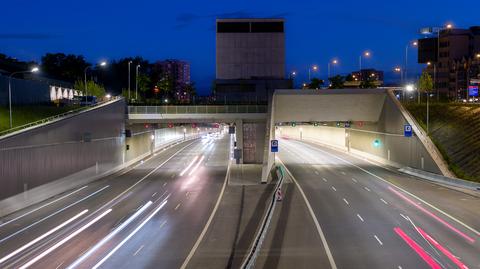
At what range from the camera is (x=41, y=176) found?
1599 inches

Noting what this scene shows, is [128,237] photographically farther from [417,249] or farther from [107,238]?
[417,249]

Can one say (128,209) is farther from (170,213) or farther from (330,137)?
(330,137)

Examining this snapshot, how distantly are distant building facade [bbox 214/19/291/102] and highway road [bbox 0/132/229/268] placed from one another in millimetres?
71258

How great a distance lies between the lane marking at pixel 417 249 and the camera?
2159cm

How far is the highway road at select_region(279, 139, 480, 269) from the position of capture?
22734 millimetres

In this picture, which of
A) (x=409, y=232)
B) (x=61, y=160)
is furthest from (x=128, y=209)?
(x=409, y=232)

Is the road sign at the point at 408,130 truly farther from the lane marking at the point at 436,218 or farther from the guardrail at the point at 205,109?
the guardrail at the point at 205,109

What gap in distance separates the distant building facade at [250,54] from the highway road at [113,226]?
2805 inches

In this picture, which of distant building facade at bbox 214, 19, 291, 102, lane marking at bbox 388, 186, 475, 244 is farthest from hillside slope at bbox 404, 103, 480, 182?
distant building facade at bbox 214, 19, 291, 102

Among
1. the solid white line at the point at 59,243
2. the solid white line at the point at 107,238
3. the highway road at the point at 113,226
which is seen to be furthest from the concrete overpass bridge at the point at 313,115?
the solid white line at the point at 59,243

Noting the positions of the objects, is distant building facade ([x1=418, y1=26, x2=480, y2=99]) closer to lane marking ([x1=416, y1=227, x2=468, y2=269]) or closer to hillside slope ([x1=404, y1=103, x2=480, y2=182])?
hillside slope ([x1=404, y1=103, x2=480, y2=182])

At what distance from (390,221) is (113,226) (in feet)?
51.8

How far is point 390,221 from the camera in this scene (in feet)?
102

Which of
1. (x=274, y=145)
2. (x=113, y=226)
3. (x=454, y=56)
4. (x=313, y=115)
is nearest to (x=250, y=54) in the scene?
(x=313, y=115)
